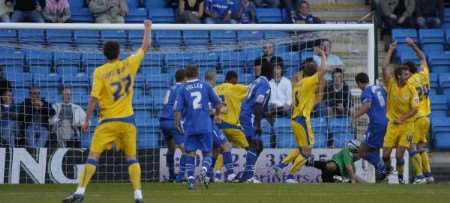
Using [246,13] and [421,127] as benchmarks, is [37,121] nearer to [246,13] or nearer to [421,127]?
[246,13]

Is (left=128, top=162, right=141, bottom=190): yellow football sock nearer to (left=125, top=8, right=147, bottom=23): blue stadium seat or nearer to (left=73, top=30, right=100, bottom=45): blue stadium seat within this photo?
(left=73, top=30, right=100, bottom=45): blue stadium seat

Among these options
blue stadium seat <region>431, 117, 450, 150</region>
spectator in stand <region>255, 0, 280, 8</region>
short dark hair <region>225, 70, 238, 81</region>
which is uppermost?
spectator in stand <region>255, 0, 280, 8</region>

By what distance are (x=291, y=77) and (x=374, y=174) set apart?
8.03 feet

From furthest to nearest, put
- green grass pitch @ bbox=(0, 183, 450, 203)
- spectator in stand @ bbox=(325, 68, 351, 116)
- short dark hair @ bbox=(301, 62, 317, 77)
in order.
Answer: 1. spectator in stand @ bbox=(325, 68, 351, 116)
2. short dark hair @ bbox=(301, 62, 317, 77)
3. green grass pitch @ bbox=(0, 183, 450, 203)

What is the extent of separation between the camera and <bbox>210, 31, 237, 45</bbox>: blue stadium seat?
79.9ft

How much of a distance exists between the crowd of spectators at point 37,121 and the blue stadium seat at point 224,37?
2.97 meters

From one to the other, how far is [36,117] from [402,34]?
27.6 ft

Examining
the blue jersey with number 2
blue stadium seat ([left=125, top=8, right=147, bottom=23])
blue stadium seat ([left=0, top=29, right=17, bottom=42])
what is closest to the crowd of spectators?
blue stadium seat ([left=0, top=29, right=17, bottom=42])

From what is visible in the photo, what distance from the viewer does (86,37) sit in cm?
2436

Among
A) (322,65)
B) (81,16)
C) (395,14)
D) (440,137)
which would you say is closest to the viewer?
(322,65)

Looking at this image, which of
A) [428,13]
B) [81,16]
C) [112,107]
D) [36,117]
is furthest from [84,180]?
[428,13]

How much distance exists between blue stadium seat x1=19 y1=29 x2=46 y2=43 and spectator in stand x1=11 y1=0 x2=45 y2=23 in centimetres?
170

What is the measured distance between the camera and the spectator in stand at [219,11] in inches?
1059

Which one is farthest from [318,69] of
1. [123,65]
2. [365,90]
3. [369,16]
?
[123,65]
